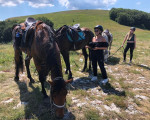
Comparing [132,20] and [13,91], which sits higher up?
[132,20]

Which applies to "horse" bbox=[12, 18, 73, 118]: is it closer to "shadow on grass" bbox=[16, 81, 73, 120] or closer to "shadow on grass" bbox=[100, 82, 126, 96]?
"shadow on grass" bbox=[16, 81, 73, 120]

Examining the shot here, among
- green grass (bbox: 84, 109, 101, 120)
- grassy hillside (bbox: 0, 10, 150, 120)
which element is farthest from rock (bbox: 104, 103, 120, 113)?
green grass (bbox: 84, 109, 101, 120)

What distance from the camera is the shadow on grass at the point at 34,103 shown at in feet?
10.8

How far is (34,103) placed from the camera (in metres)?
3.76

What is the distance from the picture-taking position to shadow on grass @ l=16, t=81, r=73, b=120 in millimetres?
3295

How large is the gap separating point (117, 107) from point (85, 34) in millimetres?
4027

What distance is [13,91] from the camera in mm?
4414

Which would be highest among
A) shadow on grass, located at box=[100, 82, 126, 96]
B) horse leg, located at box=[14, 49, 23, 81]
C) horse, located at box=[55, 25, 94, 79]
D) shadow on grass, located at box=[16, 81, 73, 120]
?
horse, located at box=[55, 25, 94, 79]

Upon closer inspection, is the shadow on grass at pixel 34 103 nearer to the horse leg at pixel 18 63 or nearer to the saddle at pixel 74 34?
the horse leg at pixel 18 63

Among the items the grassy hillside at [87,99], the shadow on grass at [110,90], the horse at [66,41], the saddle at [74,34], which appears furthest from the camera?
the saddle at [74,34]

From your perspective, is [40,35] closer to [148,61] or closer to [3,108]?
[3,108]

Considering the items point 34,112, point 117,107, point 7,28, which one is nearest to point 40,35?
point 34,112

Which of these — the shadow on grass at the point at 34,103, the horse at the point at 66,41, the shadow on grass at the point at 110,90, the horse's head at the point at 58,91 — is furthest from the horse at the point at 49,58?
the shadow on grass at the point at 110,90

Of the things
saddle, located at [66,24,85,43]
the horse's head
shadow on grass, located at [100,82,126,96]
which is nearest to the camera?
the horse's head
